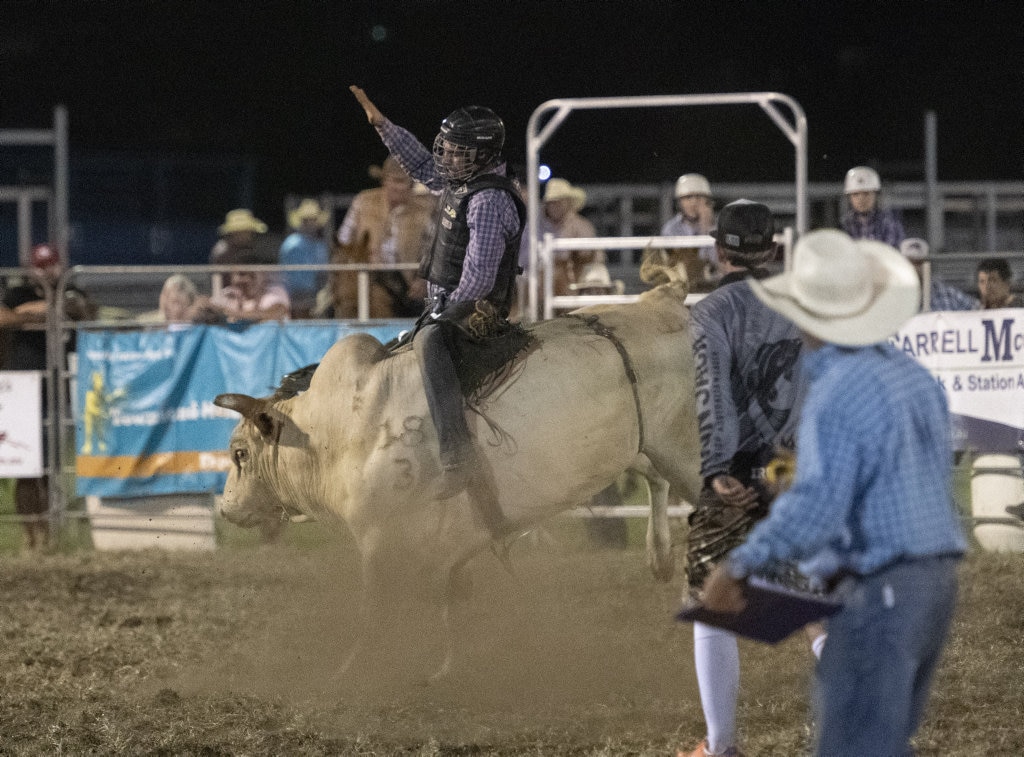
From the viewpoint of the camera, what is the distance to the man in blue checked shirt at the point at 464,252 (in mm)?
5992

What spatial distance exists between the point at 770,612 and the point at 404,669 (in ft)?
11.2

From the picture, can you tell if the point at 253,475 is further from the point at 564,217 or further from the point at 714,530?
the point at 564,217

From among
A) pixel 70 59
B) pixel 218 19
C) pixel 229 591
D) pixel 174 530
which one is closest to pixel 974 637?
pixel 229 591

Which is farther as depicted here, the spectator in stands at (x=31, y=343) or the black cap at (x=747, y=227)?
the spectator in stands at (x=31, y=343)

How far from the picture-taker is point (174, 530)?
10055 mm

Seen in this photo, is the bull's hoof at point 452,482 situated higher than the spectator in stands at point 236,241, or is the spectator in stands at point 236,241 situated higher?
the spectator in stands at point 236,241

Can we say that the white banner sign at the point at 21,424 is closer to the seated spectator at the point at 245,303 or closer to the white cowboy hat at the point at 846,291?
the seated spectator at the point at 245,303

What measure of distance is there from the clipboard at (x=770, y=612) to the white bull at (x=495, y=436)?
2960 mm

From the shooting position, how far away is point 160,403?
9.91m

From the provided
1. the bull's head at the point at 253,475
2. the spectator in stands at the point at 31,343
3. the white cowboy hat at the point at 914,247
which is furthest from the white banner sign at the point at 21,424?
the white cowboy hat at the point at 914,247

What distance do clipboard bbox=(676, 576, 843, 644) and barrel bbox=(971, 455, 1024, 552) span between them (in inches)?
246

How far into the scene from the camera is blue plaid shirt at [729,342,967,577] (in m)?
2.99

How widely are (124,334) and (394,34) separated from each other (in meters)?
13.0

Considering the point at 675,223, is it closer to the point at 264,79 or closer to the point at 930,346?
the point at 930,346
